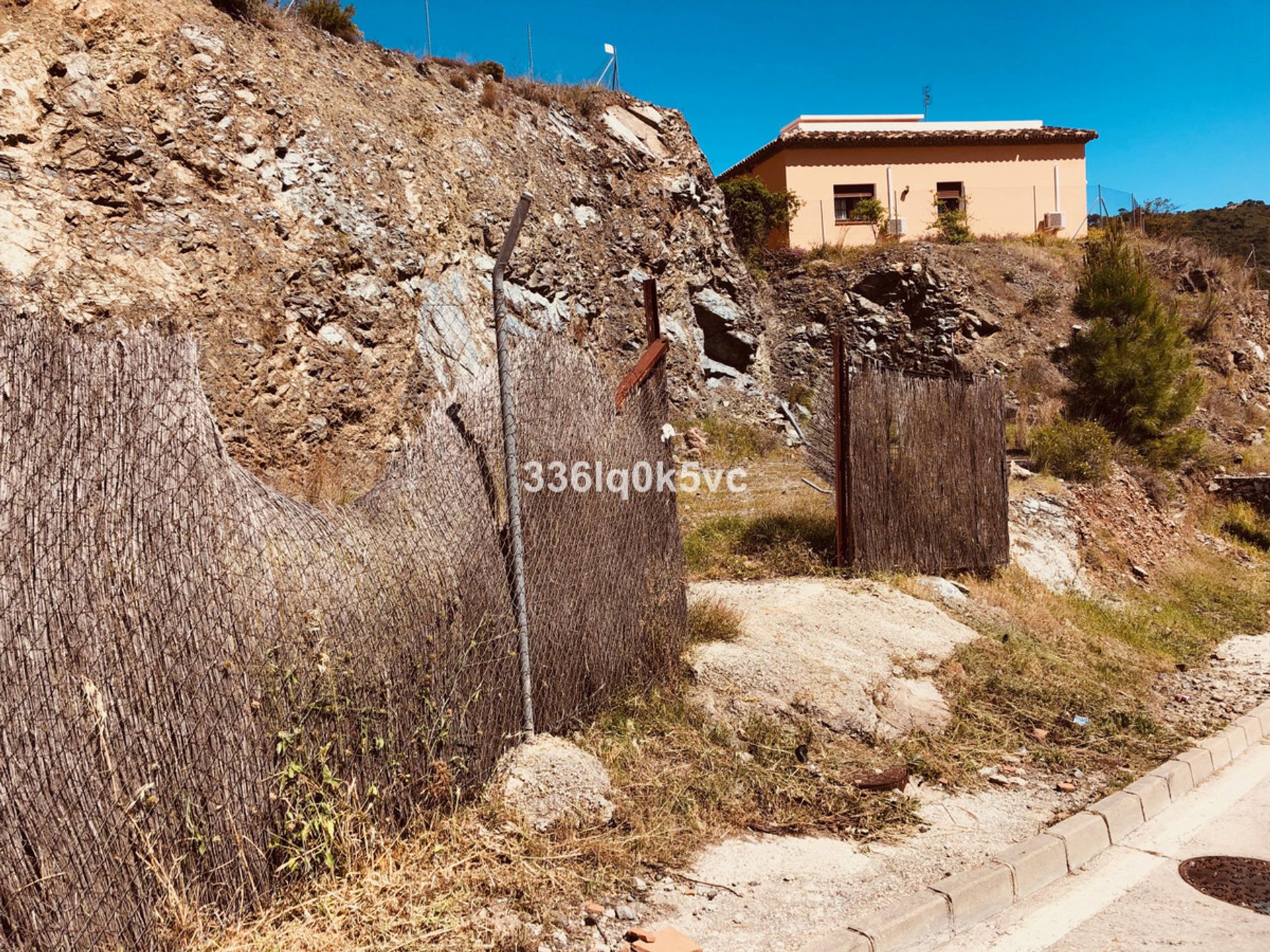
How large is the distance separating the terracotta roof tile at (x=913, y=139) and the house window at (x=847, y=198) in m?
1.17

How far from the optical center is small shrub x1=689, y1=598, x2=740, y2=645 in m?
6.30

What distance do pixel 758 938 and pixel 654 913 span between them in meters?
0.43

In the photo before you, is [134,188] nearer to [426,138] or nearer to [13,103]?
[13,103]

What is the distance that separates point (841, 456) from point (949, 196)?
67.3ft

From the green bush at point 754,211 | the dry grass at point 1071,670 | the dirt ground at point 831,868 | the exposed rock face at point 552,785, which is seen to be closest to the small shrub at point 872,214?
the green bush at point 754,211

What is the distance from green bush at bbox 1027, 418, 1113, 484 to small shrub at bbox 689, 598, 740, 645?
27.8 feet

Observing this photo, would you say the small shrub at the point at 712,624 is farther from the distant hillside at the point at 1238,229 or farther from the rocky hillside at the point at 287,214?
the distant hillside at the point at 1238,229

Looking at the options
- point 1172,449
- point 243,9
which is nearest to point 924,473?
point 1172,449

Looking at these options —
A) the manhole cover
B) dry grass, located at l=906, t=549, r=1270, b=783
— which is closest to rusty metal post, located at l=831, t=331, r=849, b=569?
dry grass, located at l=906, t=549, r=1270, b=783

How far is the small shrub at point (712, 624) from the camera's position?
6297 millimetres

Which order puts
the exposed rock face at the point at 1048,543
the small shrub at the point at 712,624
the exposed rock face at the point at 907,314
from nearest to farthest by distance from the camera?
the small shrub at the point at 712,624, the exposed rock face at the point at 1048,543, the exposed rock face at the point at 907,314

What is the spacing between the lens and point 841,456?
8.74 metres

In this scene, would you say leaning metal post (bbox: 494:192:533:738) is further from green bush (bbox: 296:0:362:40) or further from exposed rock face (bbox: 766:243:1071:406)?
exposed rock face (bbox: 766:243:1071:406)

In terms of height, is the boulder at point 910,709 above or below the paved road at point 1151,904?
above
